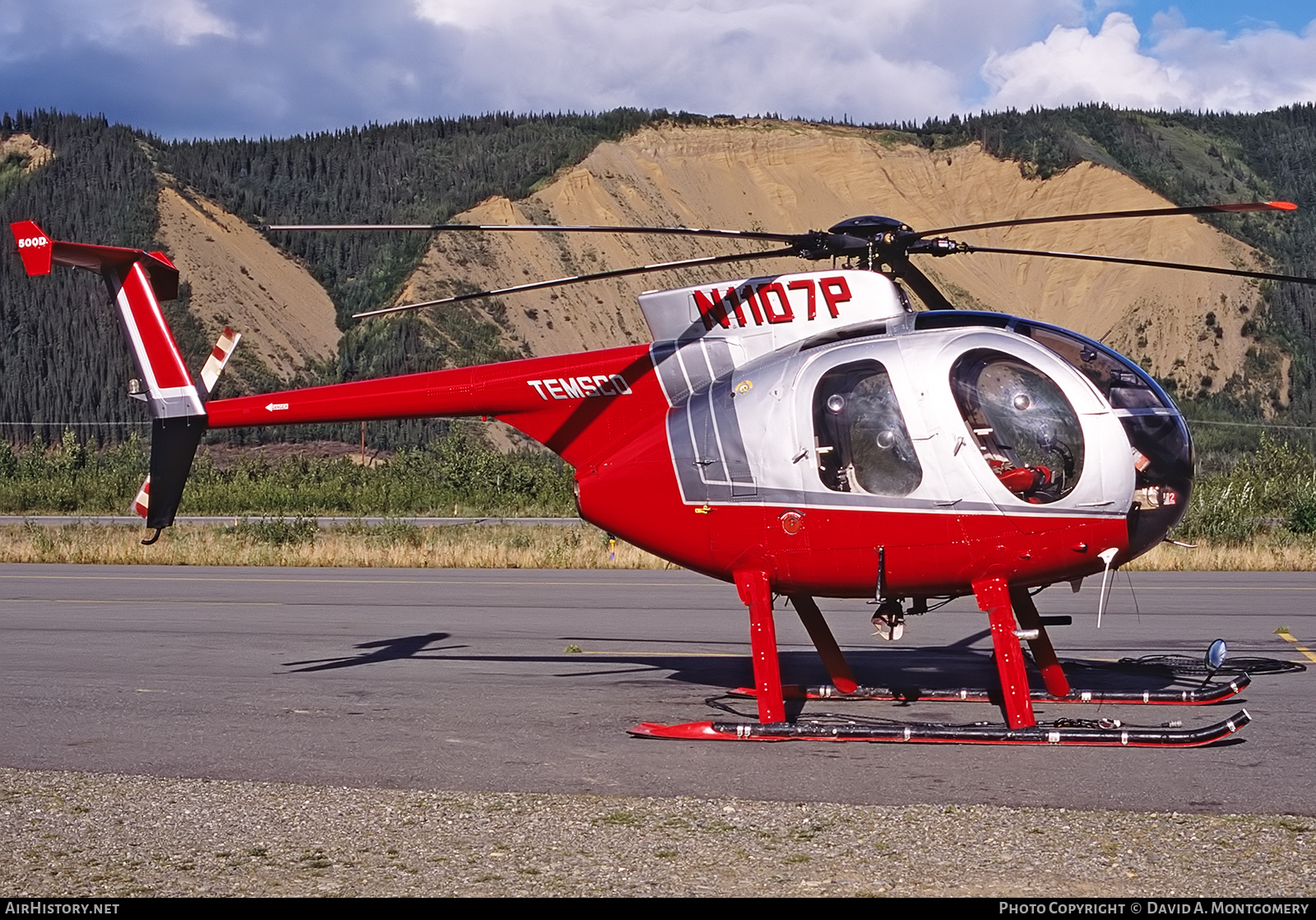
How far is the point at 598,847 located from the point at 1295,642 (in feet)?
30.2

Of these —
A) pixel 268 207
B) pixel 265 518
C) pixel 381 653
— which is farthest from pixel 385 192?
pixel 381 653

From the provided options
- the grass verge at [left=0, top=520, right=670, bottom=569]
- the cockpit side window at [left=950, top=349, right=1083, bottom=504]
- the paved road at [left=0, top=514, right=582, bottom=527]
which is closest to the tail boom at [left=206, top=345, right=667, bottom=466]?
the cockpit side window at [left=950, top=349, right=1083, bottom=504]

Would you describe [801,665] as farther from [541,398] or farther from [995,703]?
[541,398]

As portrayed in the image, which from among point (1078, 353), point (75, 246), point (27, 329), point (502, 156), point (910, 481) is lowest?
point (910, 481)

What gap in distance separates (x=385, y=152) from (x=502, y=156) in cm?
1148

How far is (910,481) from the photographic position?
888 centimetres

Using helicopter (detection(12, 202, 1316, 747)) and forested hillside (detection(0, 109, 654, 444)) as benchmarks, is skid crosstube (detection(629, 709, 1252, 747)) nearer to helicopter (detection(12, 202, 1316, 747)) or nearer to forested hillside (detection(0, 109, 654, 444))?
helicopter (detection(12, 202, 1316, 747))

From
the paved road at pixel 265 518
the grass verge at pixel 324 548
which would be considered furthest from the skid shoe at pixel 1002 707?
the paved road at pixel 265 518

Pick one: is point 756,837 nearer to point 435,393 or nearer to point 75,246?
point 435,393

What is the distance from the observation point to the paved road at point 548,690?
7.76 m

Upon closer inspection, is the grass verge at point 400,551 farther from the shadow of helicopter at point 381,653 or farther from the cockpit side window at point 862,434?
the cockpit side window at point 862,434

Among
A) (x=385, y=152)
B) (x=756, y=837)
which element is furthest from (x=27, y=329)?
(x=756, y=837)

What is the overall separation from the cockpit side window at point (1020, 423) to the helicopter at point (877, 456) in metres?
0.01

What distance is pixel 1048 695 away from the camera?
10.1 meters
